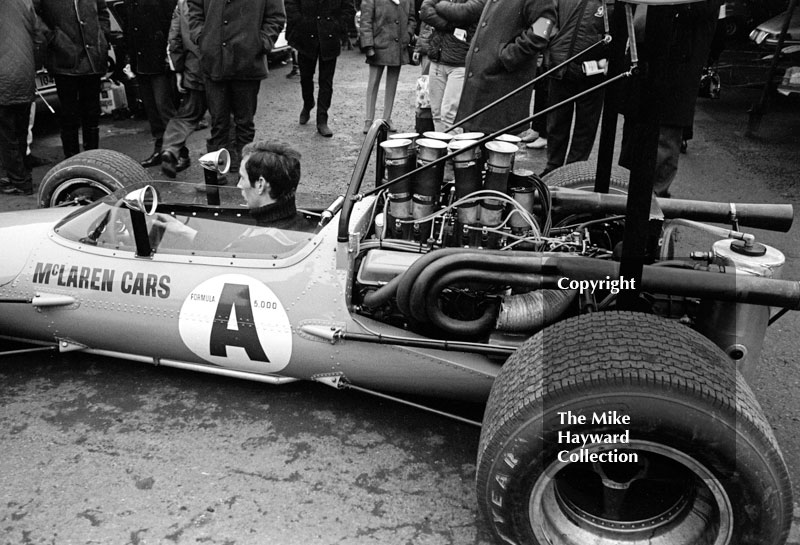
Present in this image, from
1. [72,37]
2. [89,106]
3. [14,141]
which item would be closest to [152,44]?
[72,37]

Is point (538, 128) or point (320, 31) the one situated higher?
point (320, 31)

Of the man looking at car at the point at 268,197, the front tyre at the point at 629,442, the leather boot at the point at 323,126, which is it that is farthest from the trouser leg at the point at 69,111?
the front tyre at the point at 629,442

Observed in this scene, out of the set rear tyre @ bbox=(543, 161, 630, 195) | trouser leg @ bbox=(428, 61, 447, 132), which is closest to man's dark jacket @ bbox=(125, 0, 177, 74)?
trouser leg @ bbox=(428, 61, 447, 132)

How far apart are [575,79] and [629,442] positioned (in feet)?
13.0

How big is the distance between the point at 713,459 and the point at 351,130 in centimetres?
650

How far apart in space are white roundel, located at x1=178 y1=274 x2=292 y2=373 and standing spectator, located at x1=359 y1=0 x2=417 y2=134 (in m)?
4.42

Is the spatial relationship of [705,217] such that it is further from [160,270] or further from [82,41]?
[82,41]

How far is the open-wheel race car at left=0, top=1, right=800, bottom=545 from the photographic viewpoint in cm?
222

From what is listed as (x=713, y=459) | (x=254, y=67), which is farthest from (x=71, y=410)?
(x=254, y=67)

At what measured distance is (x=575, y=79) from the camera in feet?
18.3

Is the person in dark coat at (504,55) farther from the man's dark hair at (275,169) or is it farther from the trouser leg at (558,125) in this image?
the man's dark hair at (275,169)

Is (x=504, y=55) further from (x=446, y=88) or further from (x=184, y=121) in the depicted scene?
(x=184, y=121)

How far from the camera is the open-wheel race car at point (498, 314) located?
87.5 inches

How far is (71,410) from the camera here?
332 cm
